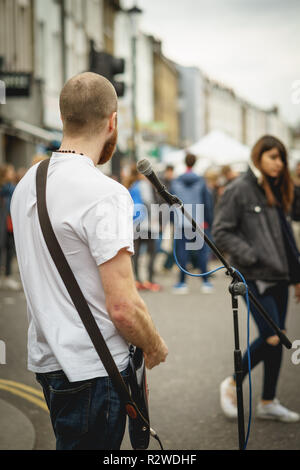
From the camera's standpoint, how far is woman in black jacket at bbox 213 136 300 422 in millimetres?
4195

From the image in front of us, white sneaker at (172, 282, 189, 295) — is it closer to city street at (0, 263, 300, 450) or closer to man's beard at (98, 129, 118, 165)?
city street at (0, 263, 300, 450)

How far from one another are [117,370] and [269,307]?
2.27m

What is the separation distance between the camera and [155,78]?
49781 millimetres

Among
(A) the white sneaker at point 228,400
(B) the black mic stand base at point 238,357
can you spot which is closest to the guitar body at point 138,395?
(B) the black mic stand base at point 238,357

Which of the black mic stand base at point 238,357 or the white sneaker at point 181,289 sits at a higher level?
the black mic stand base at point 238,357

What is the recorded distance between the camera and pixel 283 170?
4.32 m

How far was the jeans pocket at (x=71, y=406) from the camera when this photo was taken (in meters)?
2.09

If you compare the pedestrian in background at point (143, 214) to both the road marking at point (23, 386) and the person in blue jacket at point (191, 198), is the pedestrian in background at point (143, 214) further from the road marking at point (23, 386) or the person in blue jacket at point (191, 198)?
the road marking at point (23, 386)

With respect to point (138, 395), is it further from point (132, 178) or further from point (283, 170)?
point (132, 178)

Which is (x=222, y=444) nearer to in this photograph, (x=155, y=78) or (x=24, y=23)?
(x=24, y=23)

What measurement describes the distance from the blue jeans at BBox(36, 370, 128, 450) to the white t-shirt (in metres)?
0.04

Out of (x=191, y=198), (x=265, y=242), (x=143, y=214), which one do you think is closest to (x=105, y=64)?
(x=143, y=214)

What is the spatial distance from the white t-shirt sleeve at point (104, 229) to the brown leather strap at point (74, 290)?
11 cm

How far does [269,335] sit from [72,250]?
2479mm
